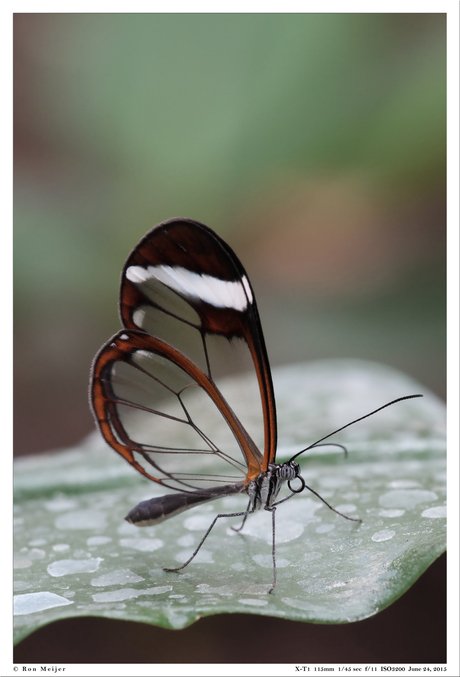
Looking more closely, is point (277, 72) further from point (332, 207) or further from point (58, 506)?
point (58, 506)

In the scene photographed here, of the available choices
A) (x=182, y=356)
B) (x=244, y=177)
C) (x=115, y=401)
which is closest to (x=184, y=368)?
(x=182, y=356)

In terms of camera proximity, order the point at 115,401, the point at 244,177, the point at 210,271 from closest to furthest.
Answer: the point at 210,271 < the point at 115,401 < the point at 244,177

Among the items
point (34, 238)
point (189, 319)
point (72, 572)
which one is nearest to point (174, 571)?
point (72, 572)

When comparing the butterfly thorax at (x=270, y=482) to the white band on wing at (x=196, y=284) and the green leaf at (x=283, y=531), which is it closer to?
the green leaf at (x=283, y=531)

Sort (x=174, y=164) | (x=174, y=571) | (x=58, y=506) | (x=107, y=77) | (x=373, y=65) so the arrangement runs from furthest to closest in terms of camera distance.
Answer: (x=174, y=164), (x=107, y=77), (x=373, y=65), (x=58, y=506), (x=174, y=571)

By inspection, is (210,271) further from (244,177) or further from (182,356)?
(244,177)

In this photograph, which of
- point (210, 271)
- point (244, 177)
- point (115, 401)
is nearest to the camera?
point (210, 271)
